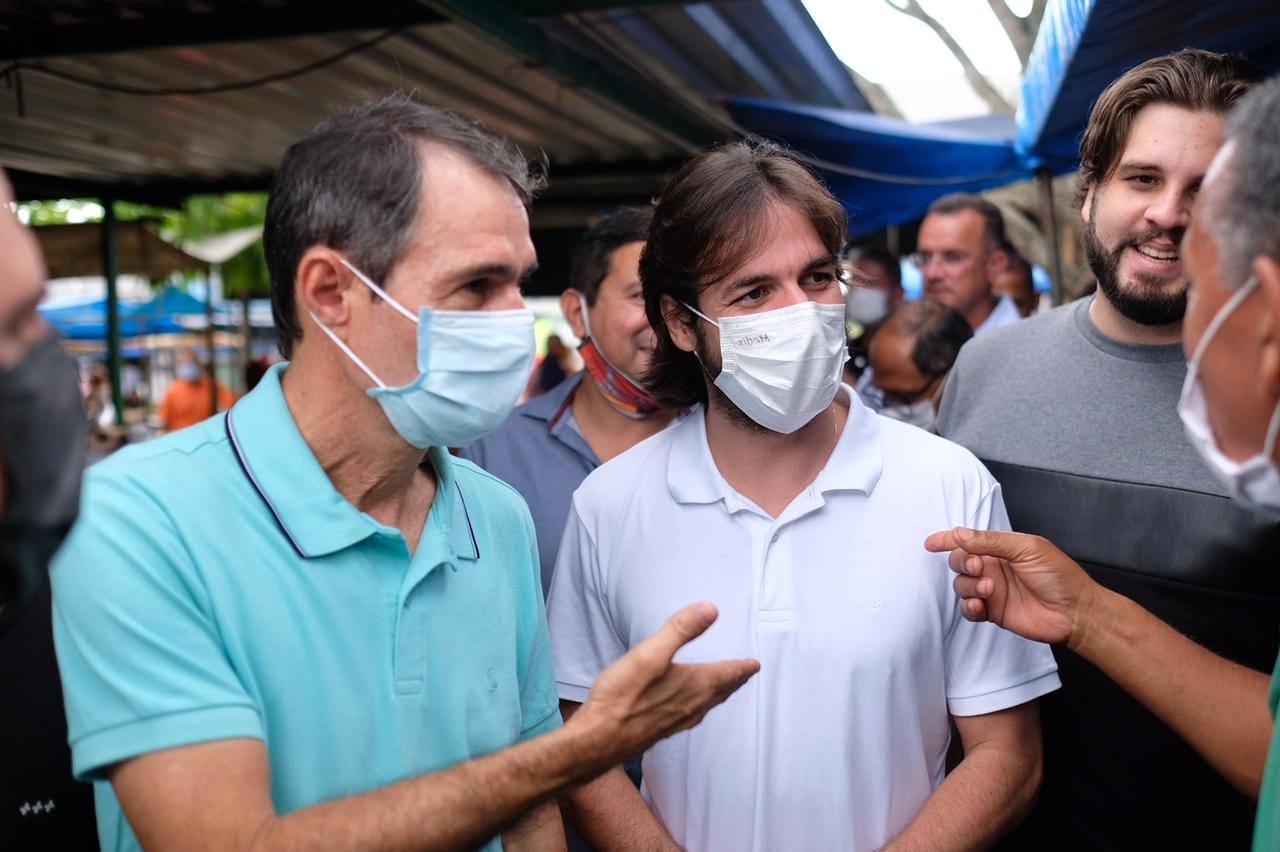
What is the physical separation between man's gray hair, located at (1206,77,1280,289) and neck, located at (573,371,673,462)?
2.23 m

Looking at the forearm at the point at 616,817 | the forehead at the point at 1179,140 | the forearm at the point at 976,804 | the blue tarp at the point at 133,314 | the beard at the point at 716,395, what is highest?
the forehead at the point at 1179,140

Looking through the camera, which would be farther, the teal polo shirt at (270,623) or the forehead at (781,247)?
the forehead at (781,247)

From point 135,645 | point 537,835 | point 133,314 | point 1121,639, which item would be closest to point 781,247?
point 1121,639

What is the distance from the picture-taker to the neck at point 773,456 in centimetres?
238

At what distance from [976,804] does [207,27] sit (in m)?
4.49

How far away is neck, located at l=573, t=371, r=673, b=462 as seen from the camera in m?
3.48

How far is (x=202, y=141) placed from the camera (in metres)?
7.38

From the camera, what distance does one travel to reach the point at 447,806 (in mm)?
1502

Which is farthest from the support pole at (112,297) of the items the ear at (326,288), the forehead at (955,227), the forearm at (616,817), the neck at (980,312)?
the forearm at (616,817)

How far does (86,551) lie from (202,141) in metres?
6.59

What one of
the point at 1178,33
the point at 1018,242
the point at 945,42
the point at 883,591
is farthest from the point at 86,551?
the point at 1018,242

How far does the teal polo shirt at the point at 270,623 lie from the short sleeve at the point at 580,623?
0.41 metres

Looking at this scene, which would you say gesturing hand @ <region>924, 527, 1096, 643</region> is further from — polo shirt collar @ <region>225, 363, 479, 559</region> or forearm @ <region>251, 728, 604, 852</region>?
polo shirt collar @ <region>225, 363, 479, 559</region>

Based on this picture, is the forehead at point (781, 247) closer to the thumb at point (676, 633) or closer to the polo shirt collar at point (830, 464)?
the polo shirt collar at point (830, 464)
